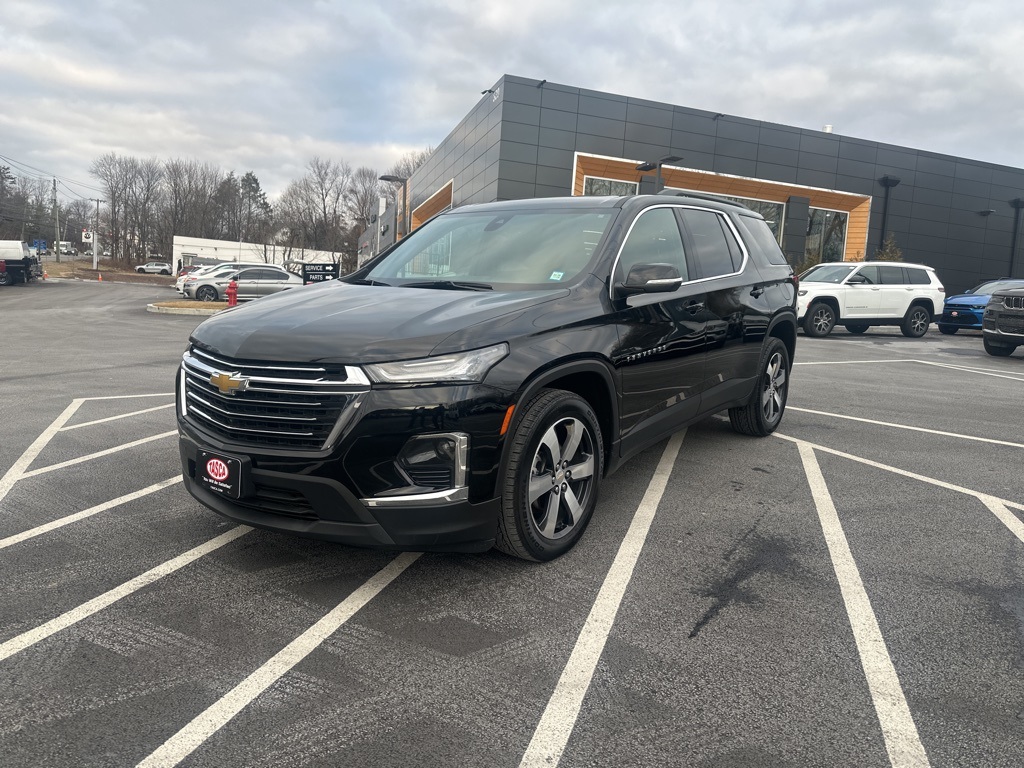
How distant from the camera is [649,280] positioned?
378 centimetres

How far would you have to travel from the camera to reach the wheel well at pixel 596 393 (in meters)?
3.62

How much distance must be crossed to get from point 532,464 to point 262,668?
53.5 inches

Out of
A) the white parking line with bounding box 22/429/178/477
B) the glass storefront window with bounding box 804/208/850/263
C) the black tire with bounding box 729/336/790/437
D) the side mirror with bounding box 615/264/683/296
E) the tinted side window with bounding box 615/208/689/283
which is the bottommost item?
the white parking line with bounding box 22/429/178/477

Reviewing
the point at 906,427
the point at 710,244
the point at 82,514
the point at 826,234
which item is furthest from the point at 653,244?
the point at 826,234

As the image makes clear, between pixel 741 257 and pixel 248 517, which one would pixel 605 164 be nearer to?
pixel 741 257

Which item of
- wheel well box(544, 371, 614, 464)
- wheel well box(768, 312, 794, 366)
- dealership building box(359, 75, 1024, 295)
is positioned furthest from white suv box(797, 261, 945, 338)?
wheel well box(544, 371, 614, 464)

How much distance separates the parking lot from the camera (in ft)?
7.44

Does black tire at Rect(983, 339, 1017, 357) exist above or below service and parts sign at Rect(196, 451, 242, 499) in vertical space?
above

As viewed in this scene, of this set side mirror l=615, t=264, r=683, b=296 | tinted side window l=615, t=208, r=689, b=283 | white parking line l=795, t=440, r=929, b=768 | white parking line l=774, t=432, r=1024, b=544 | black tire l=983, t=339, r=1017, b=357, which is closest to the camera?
white parking line l=795, t=440, r=929, b=768

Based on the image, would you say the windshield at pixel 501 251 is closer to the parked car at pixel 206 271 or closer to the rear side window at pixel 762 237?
the rear side window at pixel 762 237

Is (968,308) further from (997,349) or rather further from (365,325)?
(365,325)

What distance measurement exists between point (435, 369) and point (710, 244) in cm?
288

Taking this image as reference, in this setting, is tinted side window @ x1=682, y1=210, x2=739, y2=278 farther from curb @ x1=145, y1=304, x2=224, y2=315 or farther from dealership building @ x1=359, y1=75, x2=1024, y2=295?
dealership building @ x1=359, y1=75, x2=1024, y2=295

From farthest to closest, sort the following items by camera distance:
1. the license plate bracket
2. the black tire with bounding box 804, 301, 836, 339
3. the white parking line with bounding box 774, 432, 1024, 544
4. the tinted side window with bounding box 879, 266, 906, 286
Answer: the tinted side window with bounding box 879, 266, 906, 286
the black tire with bounding box 804, 301, 836, 339
the white parking line with bounding box 774, 432, 1024, 544
the license plate bracket
